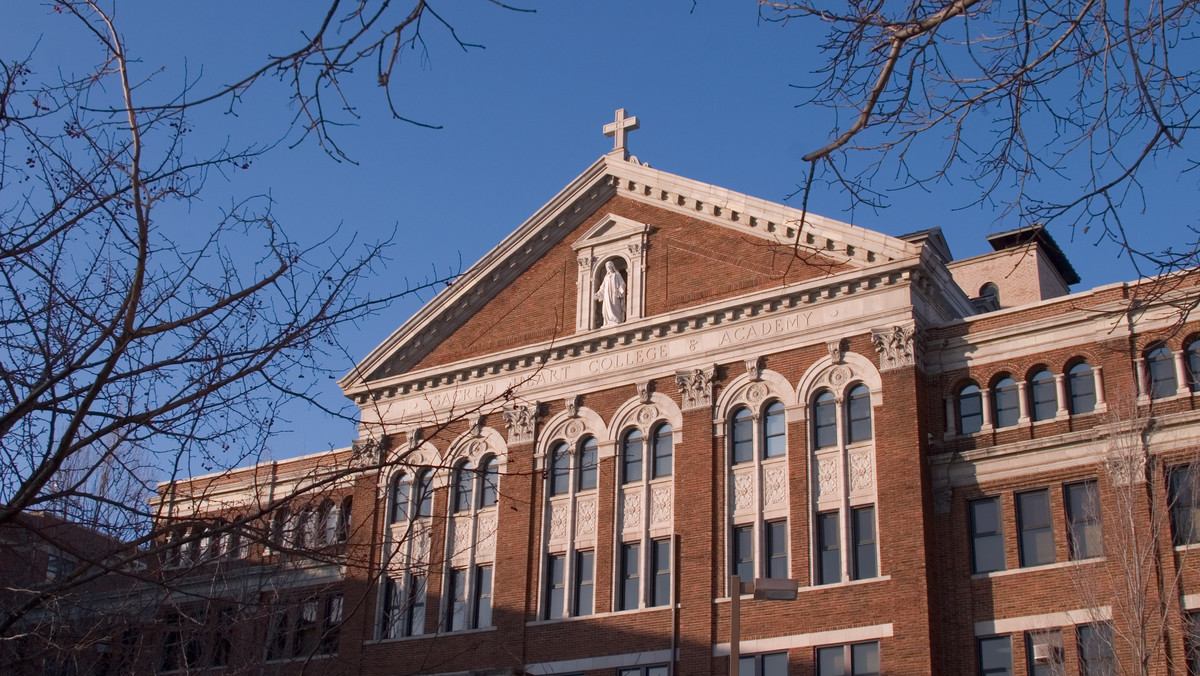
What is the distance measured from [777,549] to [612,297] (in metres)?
8.68

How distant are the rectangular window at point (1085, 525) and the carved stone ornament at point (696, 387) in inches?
354

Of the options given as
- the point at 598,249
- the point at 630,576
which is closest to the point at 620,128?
the point at 598,249

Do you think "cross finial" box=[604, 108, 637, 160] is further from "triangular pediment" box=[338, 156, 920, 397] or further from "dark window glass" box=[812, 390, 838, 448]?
"dark window glass" box=[812, 390, 838, 448]

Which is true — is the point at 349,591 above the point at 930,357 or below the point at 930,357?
below

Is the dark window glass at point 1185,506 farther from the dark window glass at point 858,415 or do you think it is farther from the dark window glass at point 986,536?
the dark window glass at point 858,415

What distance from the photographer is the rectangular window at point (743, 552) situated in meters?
31.8

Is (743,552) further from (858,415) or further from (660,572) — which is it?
→ (858,415)

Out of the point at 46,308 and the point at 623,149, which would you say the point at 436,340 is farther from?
the point at 46,308

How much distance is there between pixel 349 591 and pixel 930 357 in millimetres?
16909

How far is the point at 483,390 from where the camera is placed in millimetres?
38219

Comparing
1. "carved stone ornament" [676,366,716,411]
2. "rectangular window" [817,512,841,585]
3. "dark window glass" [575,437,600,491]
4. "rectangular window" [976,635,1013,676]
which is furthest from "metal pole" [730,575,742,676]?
"dark window glass" [575,437,600,491]

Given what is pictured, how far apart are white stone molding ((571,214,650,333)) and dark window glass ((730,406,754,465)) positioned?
4.19m

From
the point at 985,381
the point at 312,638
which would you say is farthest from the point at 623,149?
the point at 312,638

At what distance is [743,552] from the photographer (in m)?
32.0
